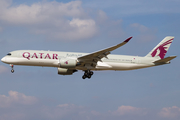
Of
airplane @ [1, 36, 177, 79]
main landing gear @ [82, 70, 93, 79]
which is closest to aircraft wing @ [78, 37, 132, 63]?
airplane @ [1, 36, 177, 79]

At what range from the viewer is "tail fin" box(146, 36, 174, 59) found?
5284 centimetres

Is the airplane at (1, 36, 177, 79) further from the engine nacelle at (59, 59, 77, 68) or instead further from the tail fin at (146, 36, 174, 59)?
the tail fin at (146, 36, 174, 59)

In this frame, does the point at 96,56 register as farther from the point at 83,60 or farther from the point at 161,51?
the point at 161,51

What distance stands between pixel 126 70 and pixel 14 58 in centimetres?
1636

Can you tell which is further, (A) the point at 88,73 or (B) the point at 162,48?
(B) the point at 162,48

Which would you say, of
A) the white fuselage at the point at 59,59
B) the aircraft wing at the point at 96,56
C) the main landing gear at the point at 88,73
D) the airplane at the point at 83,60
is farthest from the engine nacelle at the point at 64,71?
the aircraft wing at the point at 96,56

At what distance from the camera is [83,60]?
4750 cm

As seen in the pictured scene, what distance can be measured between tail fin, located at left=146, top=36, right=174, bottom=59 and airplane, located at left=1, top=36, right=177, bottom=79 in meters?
0.88

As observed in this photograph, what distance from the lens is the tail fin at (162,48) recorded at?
52.8 m

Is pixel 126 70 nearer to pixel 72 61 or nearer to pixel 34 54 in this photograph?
pixel 72 61

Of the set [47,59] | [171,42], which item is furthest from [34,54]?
[171,42]

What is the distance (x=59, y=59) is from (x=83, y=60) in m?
3.35

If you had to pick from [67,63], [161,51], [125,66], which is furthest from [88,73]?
[161,51]

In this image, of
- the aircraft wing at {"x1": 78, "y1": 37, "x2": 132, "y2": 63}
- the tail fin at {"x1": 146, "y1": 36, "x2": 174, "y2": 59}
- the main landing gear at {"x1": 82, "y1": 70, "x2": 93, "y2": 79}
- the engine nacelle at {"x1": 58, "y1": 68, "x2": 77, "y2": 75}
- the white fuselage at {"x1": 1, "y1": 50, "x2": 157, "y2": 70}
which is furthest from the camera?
the tail fin at {"x1": 146, "y1": 36, "x2": 174, "y2": 59}
